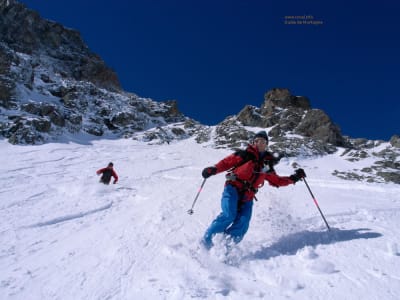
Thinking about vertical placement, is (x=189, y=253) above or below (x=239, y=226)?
below

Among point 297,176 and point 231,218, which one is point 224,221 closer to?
point 231,218

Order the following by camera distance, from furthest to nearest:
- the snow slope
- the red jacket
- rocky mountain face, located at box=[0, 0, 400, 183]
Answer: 1. rocky mountain face, located at box=[0, 0, 400, 183]
2. the red jacket
3. the snow slope

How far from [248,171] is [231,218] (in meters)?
0.85

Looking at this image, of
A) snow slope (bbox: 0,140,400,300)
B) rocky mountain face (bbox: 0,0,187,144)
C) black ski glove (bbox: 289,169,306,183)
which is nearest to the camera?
snow slope (bbox: 0,140,400,300)

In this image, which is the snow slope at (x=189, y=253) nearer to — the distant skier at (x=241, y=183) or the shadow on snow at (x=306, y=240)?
the shadow on snow at (x=306, y=240)

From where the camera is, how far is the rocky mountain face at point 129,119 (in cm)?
3086

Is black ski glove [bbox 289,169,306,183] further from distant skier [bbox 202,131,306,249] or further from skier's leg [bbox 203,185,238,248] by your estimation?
skier's leg [bbox 203,185,238,248]

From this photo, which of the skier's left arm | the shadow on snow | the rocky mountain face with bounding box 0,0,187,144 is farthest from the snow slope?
the rocky mountain face with bounding box 0,0,187,144

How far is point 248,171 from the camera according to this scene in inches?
172

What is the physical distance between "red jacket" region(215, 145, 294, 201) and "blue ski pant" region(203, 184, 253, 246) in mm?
149

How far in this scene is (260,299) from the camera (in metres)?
2.62

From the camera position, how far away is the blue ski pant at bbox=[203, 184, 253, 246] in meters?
4.12

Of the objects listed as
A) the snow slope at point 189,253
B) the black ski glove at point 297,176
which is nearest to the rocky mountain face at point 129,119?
the snow slope at point 189,253

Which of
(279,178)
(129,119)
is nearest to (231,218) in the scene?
(279,178)
